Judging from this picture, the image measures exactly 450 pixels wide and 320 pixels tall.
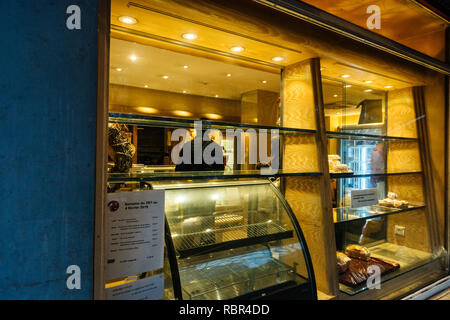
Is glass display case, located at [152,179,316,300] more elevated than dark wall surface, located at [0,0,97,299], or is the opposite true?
dark wall surface, located at [0,0,97,299]

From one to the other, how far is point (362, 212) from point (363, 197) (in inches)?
9.4

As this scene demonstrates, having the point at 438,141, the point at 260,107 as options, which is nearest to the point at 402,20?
the point at 438,141

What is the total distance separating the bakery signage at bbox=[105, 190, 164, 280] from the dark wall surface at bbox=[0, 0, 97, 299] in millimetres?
141

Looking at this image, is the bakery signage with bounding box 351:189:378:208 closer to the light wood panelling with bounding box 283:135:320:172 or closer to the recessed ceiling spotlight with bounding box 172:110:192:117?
the light wood panelling with bounding box 283:135:320:172

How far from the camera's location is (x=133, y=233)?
0.99 metres

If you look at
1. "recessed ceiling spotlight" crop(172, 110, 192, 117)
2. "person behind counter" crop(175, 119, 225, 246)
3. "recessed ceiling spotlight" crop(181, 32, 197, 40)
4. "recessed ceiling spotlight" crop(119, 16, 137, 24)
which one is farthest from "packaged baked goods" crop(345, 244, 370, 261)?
"recessed ceiling spotlight" crop(119, 16, 137, 24)

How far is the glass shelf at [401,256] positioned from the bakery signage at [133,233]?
1.77 metres

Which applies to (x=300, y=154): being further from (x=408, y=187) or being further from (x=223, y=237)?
(x=408, y=187)

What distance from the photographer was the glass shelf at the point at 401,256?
81.7 inches

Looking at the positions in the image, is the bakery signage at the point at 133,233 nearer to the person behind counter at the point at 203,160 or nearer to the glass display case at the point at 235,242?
the glass display case at the point at 235,242

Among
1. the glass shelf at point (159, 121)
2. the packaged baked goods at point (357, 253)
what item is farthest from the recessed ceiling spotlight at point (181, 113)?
the packaged baked goods at point (357, 253)

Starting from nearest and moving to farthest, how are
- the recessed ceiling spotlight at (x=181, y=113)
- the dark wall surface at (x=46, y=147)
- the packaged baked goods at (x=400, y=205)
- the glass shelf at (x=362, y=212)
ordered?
the dark wall surface at (x=46, y=147)
the recessed ceiling spotlight at (x=181, y=113)
the glass shelf at (x=362, y=212)
the packaged baked goods at (x=400, y=205)

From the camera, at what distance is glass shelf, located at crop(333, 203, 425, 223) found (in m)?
1.90
